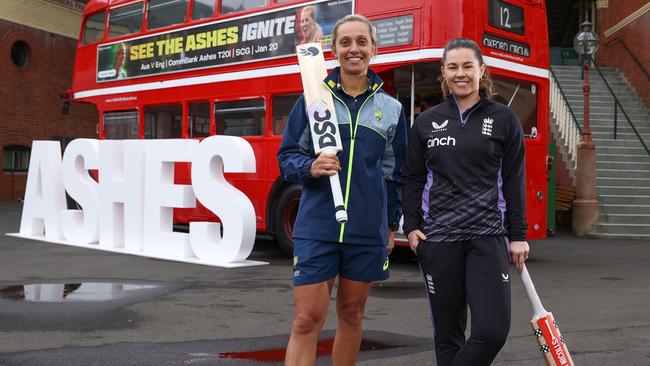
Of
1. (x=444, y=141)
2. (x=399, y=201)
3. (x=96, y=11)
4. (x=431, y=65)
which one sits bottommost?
(x=399, y=201)

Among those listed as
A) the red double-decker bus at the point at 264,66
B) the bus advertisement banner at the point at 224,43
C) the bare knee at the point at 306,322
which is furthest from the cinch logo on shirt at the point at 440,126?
the bus advertisement banner at the point at 224,43

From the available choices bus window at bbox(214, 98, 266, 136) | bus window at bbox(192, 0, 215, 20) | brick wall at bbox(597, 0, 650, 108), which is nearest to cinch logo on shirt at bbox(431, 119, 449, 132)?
bus window at bbox(214, 98, 266, 136)

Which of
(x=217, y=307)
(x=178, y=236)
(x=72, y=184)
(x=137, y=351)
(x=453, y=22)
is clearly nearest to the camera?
(x=137, y=351)

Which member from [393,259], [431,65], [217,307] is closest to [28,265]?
[217,307]

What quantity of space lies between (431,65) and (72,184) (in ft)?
20.5

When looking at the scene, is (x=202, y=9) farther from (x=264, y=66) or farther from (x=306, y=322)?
(x=306, y=322)

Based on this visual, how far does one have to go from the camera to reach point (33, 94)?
26.7 m

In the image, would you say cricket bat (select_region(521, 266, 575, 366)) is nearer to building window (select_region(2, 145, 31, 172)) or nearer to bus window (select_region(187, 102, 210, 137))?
bus window (select_region(187, 102, 210, 137))

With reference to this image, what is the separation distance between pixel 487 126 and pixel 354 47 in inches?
28.5

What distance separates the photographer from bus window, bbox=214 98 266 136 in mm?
11984

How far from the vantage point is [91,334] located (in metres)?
6.12

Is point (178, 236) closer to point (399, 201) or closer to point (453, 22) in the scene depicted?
point (453, 22)

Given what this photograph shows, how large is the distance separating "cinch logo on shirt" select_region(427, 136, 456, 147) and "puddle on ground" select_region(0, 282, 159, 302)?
4.98 m

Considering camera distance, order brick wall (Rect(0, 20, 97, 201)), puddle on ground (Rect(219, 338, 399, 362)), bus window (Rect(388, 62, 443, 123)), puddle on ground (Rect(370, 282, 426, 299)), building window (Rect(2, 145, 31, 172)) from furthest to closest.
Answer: building window (Rect(2, 145, 31, 172))
brick wall (Rect(0, 20, 97, 201))
bus window (Rect(388, 62, 443, 123))
puddle on ground (Rect(370, 282, 426, 299))
puddle on ground (Rect(219, 338, 399, 362))
